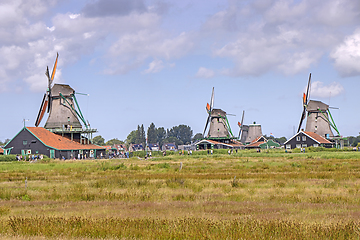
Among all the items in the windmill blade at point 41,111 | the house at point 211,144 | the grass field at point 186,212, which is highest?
the windmill blade at point 41,111

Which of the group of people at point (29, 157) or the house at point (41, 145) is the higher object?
the house at point (41, 145)

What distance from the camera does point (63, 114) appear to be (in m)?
82.9

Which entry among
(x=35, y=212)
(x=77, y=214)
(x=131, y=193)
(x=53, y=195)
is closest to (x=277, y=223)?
(x=77, y=214)

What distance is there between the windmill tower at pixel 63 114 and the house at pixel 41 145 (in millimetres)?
4523

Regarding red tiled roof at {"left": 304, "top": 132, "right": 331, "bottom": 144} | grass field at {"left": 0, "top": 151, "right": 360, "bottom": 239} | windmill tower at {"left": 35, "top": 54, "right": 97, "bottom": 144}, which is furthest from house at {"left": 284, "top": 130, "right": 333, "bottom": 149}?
grass field at {"left": 0, "top": 151, "right": 360, "bottom": 239}

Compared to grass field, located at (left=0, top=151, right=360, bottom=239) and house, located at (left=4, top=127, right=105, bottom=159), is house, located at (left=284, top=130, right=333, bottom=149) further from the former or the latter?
grass field, located at (left=0, top=151, right=360, bottom=239)

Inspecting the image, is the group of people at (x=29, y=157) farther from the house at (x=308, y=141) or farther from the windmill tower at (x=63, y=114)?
the house at (x=308, y=141)

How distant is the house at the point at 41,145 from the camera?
237 feet

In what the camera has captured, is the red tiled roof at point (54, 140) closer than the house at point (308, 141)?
Yes

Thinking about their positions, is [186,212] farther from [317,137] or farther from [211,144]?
[211,144]

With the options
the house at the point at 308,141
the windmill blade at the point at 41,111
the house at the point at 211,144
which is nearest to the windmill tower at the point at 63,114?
the windmill blade at the point at 41,111

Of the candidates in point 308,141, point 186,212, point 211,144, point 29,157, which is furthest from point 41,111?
point 186,212

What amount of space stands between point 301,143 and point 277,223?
95598 millimetres

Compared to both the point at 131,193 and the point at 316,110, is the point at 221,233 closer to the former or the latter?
the point at 131,193
